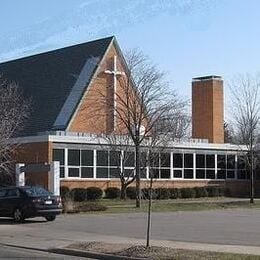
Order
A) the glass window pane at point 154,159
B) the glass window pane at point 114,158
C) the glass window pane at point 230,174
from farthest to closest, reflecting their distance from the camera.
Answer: the glass window pane at point 230,174, the glass window pane at point 114,158, the glass window pane at point 154,159

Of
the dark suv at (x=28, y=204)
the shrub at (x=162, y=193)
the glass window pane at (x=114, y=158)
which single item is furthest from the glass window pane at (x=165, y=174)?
the dark suv at (x=28, y=204)

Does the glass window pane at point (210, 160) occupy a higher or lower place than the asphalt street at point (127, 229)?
higher

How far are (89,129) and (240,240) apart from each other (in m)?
34.0

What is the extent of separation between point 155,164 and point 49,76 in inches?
539

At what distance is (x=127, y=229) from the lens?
2373cm

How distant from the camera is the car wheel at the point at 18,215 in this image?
2718 cm

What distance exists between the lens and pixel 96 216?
99.1 feet

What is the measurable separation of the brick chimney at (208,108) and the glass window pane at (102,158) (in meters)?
17.6

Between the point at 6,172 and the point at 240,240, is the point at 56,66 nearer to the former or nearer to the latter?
the point at 6,172

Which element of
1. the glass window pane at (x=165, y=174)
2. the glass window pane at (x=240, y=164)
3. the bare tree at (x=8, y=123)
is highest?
the bare tree at (x=8, y=123)

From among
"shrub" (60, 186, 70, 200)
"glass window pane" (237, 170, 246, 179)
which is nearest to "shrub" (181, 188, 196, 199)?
"glass window pane" (237, 170, 246, 179)

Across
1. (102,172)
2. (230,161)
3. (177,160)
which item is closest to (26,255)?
(102,172)

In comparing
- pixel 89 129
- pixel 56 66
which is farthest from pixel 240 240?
pixel 56 66

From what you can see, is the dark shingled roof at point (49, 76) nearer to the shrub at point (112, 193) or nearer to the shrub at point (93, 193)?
the shrub at point (112, 193)
